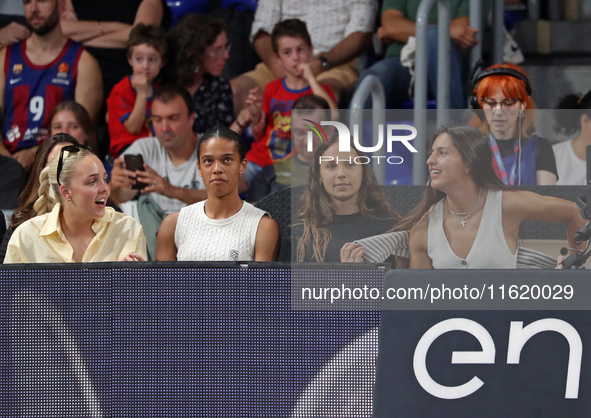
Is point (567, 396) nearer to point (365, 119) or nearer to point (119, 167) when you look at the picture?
point (365, 119)

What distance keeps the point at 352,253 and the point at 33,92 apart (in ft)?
11.3

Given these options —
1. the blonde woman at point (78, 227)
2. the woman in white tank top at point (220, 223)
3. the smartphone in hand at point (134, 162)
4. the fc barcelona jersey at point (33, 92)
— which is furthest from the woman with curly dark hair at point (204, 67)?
the blonde woman at point (78, 227)

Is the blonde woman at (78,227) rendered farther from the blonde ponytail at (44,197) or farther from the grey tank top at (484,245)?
the grey tank top at (484,245)

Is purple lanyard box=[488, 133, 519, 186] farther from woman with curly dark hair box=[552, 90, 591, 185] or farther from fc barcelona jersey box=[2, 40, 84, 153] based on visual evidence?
fc barcelona jersey box=[2, 40, 84, 153]

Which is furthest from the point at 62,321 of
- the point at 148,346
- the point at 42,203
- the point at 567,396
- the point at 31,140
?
the point at 31,140

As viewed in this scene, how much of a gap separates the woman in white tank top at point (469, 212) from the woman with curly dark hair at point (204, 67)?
2.74 meters

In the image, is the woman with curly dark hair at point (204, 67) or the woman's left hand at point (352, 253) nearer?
the woman's left hand at point (352, 253)

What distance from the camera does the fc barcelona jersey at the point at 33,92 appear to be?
17.8ft

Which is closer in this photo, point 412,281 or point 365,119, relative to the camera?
point 412,281

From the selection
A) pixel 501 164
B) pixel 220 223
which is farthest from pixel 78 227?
pixel 501 164

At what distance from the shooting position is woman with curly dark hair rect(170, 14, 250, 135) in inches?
213

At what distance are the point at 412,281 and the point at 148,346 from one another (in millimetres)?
903

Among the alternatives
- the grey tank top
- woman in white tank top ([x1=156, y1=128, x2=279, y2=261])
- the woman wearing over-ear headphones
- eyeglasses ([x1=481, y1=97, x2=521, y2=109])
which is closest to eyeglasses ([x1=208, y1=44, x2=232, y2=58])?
woman in white tank top ([x1=156, y1=128, x2=279, y2=261])

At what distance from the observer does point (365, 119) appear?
2.94 meters
